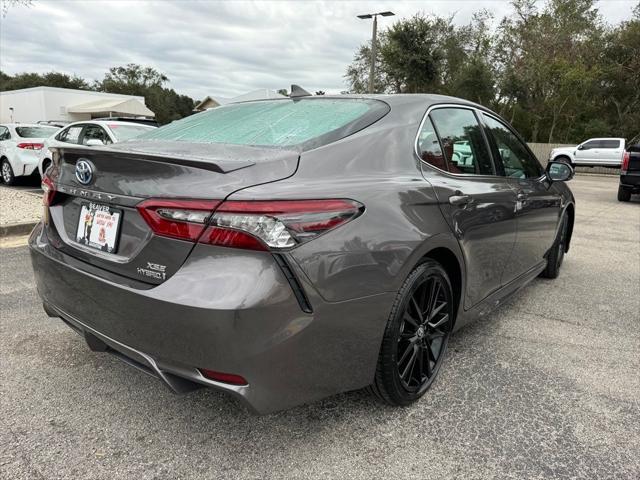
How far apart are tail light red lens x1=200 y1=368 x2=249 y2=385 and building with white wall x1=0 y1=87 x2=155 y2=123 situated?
1544 inches

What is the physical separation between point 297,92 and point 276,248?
68.5 inches

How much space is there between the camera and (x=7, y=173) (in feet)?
36.0

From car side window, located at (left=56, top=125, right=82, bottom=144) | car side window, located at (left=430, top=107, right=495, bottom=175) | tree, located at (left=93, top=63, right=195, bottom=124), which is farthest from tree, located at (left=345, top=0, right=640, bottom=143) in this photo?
tree, located at (left=93, top=63, right=195, bottom=124)

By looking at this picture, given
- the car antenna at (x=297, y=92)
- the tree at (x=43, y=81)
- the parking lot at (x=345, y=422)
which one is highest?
the tree at (x=43, y=81)

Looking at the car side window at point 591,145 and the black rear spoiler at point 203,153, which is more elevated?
the car side window at point 591,145

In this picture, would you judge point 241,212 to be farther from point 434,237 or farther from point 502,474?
point 502,474

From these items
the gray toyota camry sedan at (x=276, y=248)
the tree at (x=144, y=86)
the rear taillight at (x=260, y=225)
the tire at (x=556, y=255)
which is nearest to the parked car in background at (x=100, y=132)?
the gray toyota camry sedan at (x=276, y=248)

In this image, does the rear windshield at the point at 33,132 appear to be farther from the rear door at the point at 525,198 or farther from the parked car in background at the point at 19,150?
the rear door at the point at 525,198

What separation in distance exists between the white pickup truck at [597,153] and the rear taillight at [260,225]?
84.2ft

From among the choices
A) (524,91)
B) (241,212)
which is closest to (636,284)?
(241,212)

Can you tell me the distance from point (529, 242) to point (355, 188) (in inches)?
84.2

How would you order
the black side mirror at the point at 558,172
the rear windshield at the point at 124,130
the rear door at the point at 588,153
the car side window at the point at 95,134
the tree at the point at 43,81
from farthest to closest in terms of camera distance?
the tree at the point at 43,81
the rear door at the point at 588,153
the car side window at the point at 95,134
the rear windshield at the point at 124,130
the black side mirror at the point at 558,172

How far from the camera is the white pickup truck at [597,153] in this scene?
76.7 feet

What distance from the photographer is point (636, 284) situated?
15.7 feet
